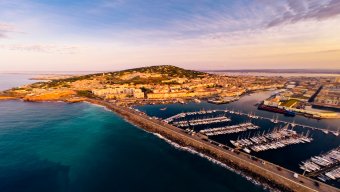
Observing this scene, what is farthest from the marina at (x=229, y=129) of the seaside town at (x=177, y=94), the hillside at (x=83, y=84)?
the hillside at (x=83, y=84)

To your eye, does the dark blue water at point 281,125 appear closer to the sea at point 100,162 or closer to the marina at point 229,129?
the marina at point 229,129

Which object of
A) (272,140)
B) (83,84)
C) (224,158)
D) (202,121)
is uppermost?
(83,84)

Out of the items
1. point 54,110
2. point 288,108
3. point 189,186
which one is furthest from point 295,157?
point 54,110

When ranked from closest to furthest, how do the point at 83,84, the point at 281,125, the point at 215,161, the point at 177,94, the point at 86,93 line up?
1. the point at 215,161
2. the point at 281,125
3. the point at 177,94
4. the point at 86,93
5. the point at 83,84

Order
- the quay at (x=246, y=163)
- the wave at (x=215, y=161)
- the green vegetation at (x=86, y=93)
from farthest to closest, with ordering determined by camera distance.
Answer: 1. the green vegetation at (x=86, y=93)
2. the wave at (x=215, y=161)
3. the quay at (x=246, y=163)

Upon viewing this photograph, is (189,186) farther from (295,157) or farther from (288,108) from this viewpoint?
(288,108)

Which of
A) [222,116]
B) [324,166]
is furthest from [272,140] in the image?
[222,116]

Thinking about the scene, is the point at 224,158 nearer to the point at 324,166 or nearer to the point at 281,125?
the point at 324,166
